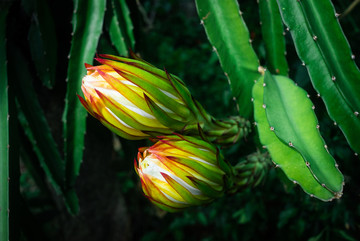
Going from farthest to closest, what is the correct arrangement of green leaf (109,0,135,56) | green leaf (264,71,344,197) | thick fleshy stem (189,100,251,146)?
green leaf (109,0,135,56) < thick fleshy stem (189,100,251,146) < green leaf (264,71,344,197)

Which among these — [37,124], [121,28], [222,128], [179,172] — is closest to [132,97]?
[179,172]

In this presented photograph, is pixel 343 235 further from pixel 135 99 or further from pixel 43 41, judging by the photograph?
pixel 43 41

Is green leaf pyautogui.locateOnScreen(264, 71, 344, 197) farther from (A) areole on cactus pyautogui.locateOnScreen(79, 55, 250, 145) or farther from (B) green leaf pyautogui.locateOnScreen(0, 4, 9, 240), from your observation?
(B) green leaf pyautogui.locateOnScreen(0, 4, 9, 240)

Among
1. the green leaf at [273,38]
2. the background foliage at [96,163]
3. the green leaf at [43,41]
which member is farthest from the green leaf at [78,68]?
the green leaf at [273,38]

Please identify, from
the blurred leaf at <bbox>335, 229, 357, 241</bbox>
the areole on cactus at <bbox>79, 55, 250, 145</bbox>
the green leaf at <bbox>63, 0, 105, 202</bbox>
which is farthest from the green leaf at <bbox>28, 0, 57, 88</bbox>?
the blurred leaf at <bbox>335, 229, 357, 241</bbox>

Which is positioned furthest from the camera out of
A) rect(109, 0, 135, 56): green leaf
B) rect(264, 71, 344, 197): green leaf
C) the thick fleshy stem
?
rect(109, 0, 135, 56): green leaf

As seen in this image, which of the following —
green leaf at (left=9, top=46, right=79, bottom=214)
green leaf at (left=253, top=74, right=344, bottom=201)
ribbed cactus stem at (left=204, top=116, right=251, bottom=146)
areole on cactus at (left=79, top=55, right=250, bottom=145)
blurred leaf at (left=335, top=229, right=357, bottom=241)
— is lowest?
blurred leaf at (left=335, top=229, right=357, bottom=241)
